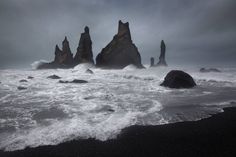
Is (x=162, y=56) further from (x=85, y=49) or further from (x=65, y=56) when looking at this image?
(x=65, y=56)

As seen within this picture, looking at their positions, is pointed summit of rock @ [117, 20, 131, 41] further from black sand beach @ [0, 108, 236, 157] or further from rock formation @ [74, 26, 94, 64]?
black sand beach @ [0, 108, 236, 157]

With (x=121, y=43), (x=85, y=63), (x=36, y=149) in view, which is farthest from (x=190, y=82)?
(x=85, y=63)

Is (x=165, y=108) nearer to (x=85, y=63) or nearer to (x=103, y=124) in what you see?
(x=103, y=124)

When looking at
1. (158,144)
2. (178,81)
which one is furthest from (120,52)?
(158,144)

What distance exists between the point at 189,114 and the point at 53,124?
6.46m

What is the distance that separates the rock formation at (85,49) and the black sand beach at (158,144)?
58.0 metres

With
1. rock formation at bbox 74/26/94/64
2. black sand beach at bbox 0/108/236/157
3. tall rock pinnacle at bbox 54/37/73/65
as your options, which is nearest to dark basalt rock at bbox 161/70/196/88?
black sand beach at bbox 0/108/236/157

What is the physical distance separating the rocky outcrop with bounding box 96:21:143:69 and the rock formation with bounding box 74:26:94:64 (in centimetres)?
782

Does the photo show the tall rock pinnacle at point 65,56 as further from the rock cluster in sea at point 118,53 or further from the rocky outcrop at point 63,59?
the rock cluster in sea at point 118,53

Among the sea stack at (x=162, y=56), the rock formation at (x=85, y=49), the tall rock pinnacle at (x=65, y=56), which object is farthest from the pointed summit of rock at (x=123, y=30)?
the sea stack at (x=162, y=56)

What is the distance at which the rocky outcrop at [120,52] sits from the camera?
180 feet

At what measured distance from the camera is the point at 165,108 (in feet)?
32.6

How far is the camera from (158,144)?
5637mm

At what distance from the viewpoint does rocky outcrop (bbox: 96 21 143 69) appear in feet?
180
